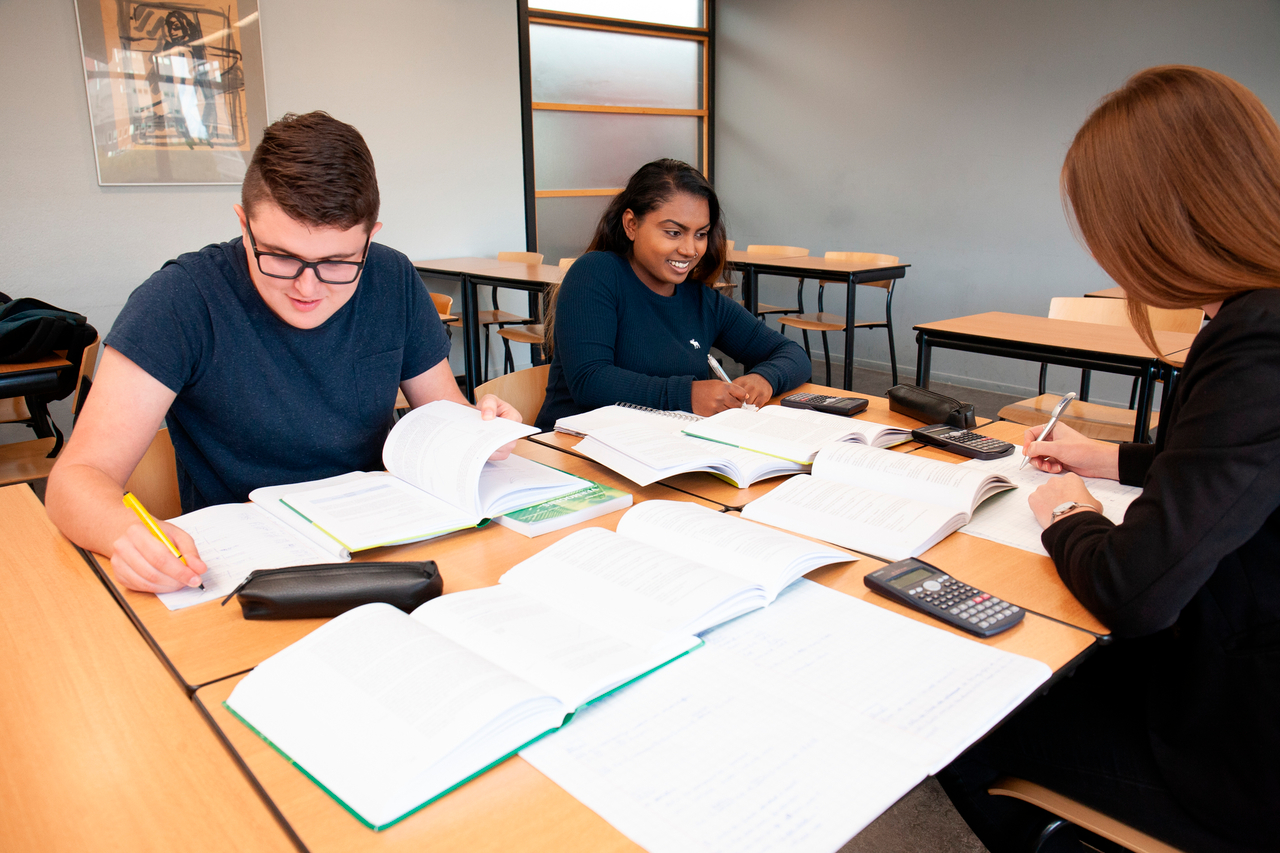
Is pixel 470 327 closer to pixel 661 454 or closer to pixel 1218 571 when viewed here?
pixel 661 454

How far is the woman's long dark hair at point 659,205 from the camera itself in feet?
6.45

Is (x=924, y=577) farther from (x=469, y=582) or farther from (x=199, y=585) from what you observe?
(x=199, y=585)

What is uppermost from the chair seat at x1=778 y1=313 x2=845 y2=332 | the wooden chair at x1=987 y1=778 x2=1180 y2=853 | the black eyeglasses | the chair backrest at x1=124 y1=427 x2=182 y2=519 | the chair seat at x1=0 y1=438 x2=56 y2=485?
the black eyeglasses

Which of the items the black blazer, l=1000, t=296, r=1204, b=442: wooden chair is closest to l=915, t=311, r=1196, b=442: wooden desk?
l=1000, t=296, r=1204, b=442: wooden chair

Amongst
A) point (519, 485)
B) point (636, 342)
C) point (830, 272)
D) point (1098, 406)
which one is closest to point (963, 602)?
point (519, 485)

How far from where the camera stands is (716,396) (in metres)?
1.78

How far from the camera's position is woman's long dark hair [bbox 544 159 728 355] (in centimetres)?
197

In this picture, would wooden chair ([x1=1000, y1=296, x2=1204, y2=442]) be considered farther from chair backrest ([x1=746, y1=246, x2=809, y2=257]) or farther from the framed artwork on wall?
the framed artwork on wall

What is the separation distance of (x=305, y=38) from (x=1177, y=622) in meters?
4.75

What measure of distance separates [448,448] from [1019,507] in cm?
85

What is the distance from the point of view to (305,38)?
434 cm

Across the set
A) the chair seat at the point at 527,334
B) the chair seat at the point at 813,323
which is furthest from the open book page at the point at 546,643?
the chair seat at the point at 813,323

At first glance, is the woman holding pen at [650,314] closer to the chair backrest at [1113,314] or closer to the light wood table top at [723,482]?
the light wood table top at [723,482]

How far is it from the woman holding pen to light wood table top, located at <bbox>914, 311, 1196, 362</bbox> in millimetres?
985
